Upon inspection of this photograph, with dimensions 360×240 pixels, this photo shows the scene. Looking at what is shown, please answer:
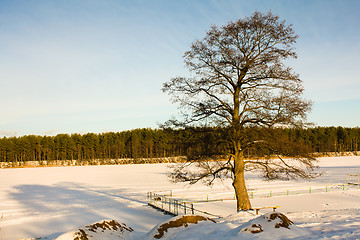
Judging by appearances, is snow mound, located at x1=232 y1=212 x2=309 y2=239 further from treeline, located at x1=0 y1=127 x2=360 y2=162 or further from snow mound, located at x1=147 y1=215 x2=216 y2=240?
treeline, located at x1=0 y1=127 x2=360 y2=162

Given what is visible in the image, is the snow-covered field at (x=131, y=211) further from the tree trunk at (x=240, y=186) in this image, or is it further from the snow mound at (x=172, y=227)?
the tree trunk at (x=240, y=186)

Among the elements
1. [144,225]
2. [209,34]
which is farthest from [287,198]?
[209,34]

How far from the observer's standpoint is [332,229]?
302 inches

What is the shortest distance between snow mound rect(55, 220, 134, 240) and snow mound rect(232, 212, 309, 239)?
12.1ft

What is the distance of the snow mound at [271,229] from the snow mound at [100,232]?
370 centimetres

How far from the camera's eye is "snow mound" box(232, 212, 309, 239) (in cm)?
702

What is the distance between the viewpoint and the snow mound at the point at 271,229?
702 cm

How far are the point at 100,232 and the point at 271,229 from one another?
4855 mm

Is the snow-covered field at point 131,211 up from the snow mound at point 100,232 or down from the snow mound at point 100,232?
down

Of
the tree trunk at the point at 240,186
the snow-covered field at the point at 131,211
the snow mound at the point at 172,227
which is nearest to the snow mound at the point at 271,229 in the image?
the snow-covered field at the point at 131,211

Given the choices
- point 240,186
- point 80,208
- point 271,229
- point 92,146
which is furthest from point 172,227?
point 92,146

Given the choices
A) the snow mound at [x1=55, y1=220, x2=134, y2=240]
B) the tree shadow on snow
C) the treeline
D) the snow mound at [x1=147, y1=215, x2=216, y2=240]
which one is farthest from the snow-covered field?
the treeline

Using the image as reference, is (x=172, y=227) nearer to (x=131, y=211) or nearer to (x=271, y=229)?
(x=271, y=229)

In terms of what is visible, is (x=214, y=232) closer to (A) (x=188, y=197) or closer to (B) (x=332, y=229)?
(B) (x=332, y=229)
